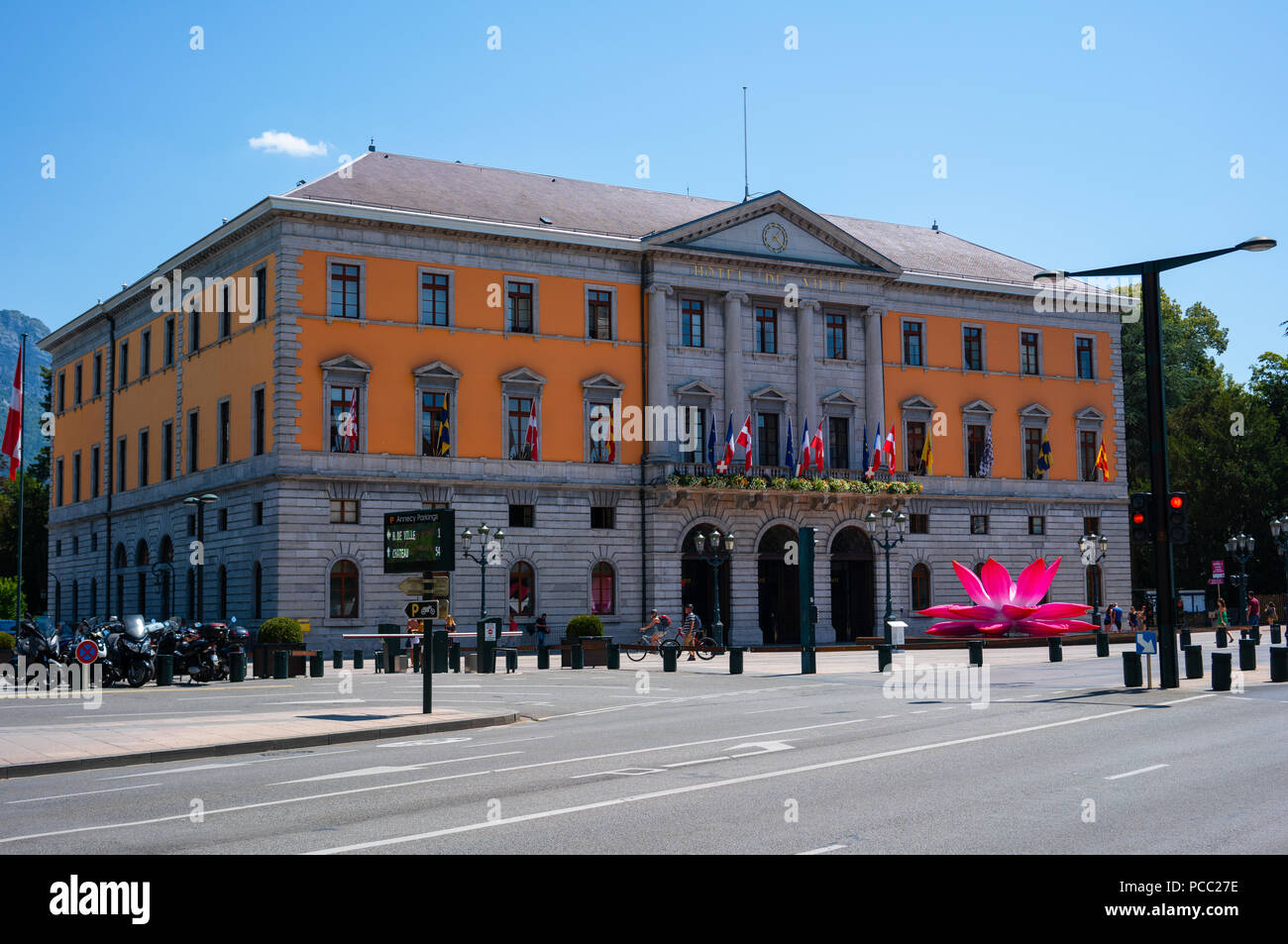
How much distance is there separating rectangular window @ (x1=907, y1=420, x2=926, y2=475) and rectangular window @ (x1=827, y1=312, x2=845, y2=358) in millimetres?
5050

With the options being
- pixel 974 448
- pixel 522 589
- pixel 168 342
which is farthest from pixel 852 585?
pixel 168 342

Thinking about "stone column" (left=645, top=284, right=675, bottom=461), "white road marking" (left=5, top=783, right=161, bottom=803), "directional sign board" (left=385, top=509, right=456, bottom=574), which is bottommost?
"white road marking" (left=5, top=783, right=161, bottom=803)

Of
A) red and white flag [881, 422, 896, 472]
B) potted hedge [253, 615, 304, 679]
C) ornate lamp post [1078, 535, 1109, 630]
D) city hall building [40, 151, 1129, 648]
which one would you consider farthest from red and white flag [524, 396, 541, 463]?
ornate lamp post [1078, 535, 1109, 630]

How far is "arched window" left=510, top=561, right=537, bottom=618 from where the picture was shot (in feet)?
177

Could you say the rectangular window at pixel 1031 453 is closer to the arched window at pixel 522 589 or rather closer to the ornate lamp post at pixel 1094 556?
the ornate lamp post at pixel 1094 556

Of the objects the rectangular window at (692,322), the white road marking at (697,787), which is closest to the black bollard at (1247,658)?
the white road marking at (697,787)

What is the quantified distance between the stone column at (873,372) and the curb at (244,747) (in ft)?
137

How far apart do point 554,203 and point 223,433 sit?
17459 mm

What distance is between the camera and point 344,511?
50.9 m

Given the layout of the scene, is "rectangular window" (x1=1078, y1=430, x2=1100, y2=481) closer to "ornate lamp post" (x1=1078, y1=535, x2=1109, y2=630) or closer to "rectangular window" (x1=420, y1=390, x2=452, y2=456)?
"ornate lamp post" (x1=1078, y1=535, x2=1109, y2=630)

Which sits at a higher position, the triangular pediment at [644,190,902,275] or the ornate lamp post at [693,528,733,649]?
the triangular pediment at [644,190,902,275]

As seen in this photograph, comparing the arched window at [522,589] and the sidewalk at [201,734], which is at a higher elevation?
the arched window at [522,589]

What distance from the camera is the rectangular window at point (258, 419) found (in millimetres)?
51875

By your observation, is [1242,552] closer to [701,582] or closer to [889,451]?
[889,451]
